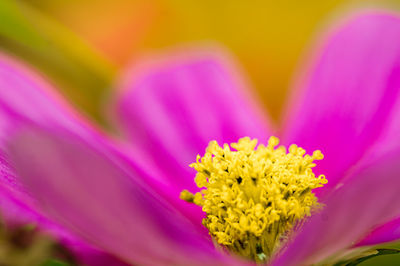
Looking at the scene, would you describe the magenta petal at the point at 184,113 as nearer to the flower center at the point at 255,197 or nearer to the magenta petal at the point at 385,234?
the flower center at the point at 255,197

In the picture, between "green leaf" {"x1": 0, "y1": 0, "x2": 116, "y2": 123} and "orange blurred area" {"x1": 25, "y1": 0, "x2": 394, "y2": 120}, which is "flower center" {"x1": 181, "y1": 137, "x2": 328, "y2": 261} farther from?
"orange blurred area" {"x1": 25, "y1": 0, "x2": 394, "y2": 120}

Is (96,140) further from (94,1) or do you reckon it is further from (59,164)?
(94,1)

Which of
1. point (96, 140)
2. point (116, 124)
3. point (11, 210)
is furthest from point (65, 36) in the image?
point (11, 210)

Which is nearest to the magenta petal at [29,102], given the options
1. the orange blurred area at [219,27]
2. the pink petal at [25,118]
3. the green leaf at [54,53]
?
the pink petal at [25,118]

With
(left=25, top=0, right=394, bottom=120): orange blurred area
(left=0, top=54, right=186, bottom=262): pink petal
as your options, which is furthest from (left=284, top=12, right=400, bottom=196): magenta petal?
(left=25, top=0, right=394, bottom=120): orange blurred area

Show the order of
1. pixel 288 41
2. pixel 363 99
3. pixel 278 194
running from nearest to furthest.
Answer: pixel 278 194, pixel 363 99, pixel 288 41

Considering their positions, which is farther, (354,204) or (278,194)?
(278,194)
